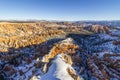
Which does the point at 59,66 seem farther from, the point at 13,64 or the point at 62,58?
the point at 13,64

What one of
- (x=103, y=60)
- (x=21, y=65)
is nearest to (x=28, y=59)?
(x=21, y=65)

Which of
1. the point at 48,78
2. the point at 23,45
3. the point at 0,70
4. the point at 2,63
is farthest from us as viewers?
the point at 23,45

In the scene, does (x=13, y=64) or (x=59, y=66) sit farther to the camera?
(x=13, y=64)

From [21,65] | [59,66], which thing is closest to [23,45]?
[21,65]

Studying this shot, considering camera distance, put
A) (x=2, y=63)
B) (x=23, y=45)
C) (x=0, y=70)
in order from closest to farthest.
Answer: (x=0, y=70) → (x=2, y=63) → (x=23, y=45)

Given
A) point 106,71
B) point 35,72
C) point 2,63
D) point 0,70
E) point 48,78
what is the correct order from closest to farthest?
1. point 48,78
2. point 35,72
3. point 106,71
4. point 0,70
5. point 2,63

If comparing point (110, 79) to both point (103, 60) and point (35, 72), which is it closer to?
point (103, 60)

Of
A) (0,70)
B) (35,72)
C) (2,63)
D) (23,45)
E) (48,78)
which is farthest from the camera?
(23,45)

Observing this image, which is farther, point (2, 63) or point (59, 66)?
point (2, 63)

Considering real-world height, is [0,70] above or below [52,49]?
below
